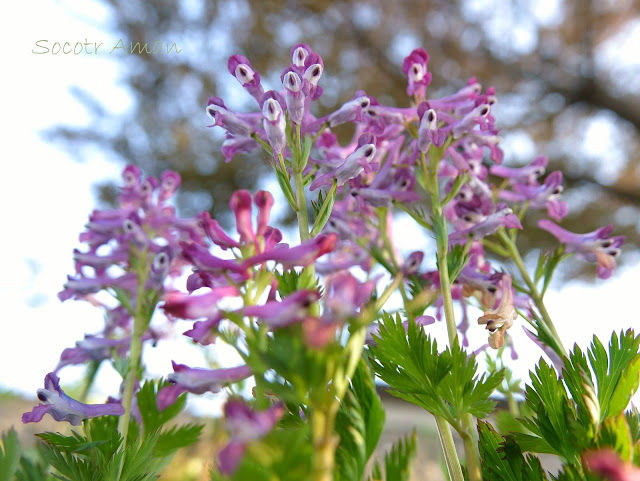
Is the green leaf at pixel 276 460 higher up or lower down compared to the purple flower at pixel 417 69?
lower down

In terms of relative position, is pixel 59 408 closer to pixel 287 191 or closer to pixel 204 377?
pixel 204 377

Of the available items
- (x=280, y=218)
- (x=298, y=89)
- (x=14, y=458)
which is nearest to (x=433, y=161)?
(x=298, y=89)

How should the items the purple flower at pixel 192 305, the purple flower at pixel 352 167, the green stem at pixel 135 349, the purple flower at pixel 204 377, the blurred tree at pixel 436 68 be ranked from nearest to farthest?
the purple flower at pixel 192 305 → the purple flower at pixel 204 377 → the purple flower at pixel 352 167 → the green stem at pixel 135 349 → the blurred tree at pixel 436 68

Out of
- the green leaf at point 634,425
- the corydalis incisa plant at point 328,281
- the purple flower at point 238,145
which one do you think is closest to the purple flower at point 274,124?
the corydalis incisa plant at point 328,281

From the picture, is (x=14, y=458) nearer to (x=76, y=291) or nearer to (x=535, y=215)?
(x=76, y=291)

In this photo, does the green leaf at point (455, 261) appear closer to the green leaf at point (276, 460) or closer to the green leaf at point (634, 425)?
the green leaf at point (634, 425)

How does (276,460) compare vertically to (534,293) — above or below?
below

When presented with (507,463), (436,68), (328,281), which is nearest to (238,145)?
(328,281)
